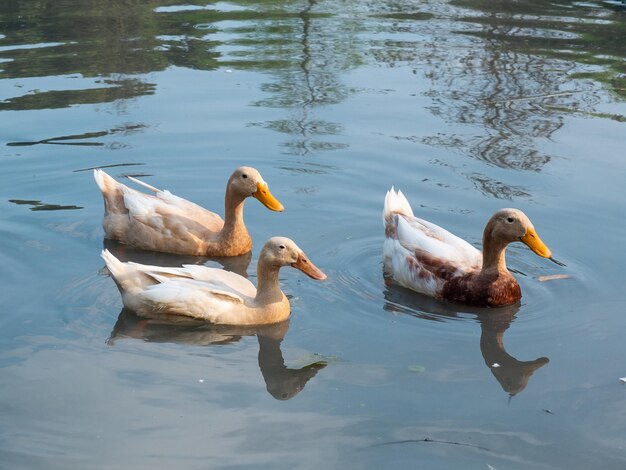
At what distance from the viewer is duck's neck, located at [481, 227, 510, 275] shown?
27.9 ft

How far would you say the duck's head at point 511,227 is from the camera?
8.41 metres

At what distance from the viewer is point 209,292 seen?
795cm

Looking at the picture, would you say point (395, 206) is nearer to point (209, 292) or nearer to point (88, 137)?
point (209, 292)

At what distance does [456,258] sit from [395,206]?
0.94 meters

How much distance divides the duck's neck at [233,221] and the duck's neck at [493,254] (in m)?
2.18

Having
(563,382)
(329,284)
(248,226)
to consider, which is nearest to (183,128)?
(248,226)

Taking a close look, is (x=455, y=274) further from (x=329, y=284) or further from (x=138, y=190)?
(x=138, y=190)

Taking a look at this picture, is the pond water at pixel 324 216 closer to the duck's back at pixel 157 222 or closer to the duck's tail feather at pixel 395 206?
the duck's back at pixel 157 222

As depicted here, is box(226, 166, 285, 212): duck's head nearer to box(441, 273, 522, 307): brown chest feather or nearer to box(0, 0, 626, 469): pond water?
box(0, 0, 626, 469): pond water

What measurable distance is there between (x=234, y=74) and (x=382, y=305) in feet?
22.0

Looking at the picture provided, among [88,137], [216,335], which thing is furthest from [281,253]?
[88,137]

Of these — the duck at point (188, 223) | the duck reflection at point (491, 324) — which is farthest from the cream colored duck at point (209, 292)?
the duck at point (188, 223)

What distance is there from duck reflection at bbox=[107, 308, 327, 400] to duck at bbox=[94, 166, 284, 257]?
1.44m

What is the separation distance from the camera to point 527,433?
652 centimetres
